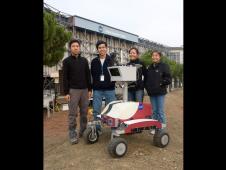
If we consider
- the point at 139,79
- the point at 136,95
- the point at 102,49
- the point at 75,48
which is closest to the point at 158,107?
the point at 136,95

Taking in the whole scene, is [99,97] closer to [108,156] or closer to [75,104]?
[75,104]

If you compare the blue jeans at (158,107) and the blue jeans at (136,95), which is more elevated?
the blue jeans at (136,95)

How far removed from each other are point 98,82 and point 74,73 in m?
0.51

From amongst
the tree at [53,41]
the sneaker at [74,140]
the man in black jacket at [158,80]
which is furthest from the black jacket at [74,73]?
the tree at [53,41]

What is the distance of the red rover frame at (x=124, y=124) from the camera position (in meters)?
4.11

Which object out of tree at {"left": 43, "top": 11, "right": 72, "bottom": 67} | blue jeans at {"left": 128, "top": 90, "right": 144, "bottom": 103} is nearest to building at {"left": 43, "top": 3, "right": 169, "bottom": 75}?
tree at {"left": 43, "top": 11, "right": 72, "bottom": 67}

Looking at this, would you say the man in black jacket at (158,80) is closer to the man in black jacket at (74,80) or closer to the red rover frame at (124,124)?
the red rover frame at (124,124)

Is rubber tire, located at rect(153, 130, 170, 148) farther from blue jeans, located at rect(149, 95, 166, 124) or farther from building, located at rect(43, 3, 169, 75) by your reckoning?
building, located at rect(43, 3, 169, 75)

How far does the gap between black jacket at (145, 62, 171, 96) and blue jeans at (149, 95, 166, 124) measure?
12 centimetres

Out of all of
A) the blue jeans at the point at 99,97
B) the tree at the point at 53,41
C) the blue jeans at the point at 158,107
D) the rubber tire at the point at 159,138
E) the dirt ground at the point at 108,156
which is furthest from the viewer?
the tree at the point at 53,41

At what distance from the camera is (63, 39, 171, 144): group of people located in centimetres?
477

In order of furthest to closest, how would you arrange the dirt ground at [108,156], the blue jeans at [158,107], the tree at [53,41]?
1. the tree at [53,41]
2. the blue jeans at [158,107]
3. the dirt ground at [108,156]
